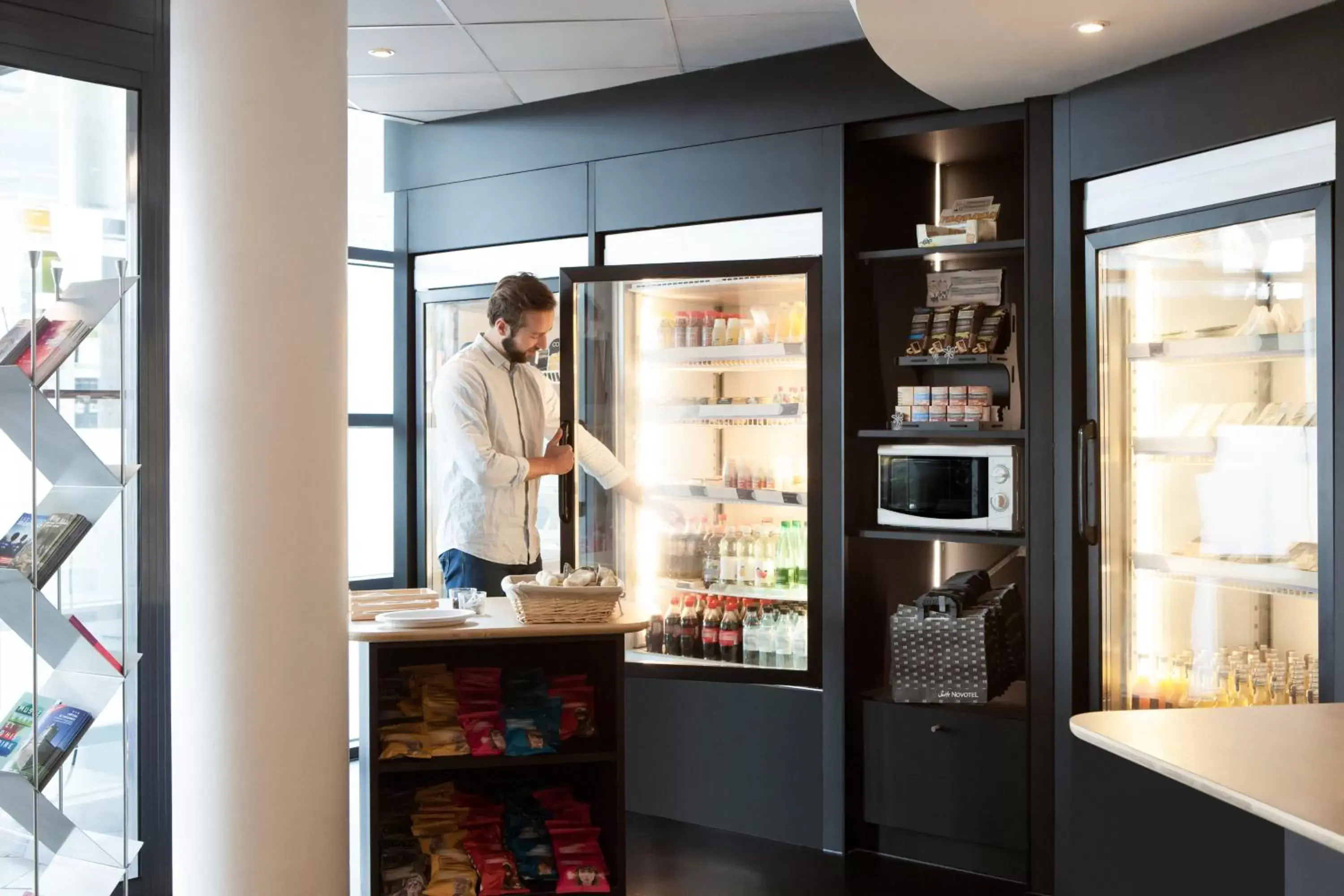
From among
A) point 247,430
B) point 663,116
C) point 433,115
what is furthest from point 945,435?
point 433,115

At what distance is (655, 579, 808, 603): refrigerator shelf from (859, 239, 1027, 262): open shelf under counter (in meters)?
1.26

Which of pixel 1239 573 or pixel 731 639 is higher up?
pixel 1239 573

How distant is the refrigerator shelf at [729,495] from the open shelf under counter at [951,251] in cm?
91

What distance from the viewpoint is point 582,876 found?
10.7 ft

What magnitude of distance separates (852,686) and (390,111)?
3.16m

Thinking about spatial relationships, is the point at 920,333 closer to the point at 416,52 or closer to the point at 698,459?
the point at 698,459

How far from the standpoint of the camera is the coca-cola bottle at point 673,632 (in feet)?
15.3

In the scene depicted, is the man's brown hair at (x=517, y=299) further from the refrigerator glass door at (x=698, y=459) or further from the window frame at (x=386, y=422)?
the window frame at (x=386, y=422)

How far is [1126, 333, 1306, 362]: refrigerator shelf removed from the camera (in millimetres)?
3199

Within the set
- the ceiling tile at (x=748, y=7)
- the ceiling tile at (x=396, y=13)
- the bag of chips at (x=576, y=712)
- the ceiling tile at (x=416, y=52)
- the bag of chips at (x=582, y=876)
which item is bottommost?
the bag of chips at (x=582, y=876)

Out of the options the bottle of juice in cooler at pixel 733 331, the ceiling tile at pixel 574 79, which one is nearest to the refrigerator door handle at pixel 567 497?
the bottle of juice in cooler at pixel 733 331

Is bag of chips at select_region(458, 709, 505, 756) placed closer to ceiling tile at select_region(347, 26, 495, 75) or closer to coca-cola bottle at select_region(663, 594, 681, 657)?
coca-cola bottle at select_region(663, 594, 681, 657)

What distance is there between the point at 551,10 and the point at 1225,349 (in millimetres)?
2373

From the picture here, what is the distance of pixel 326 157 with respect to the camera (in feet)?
9.89
